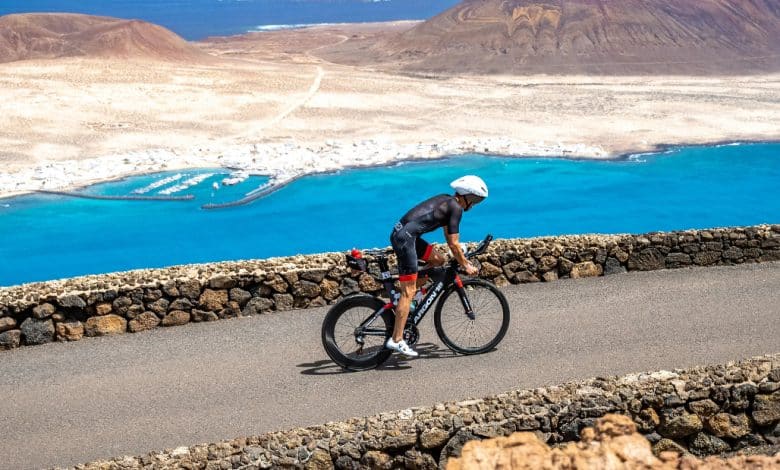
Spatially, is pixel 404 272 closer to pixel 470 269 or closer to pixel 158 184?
pixel 470 269

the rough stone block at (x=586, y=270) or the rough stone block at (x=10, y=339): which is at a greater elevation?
the rough stone block at (x=586, y=270)

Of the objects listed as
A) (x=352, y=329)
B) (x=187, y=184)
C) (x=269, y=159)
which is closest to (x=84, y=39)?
(x=269, y=159)

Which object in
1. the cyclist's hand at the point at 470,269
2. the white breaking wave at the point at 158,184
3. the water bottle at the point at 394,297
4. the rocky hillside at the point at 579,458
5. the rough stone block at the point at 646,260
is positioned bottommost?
the rocky hillside at the point at 579,458

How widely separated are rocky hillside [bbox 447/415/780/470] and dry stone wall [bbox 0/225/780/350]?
559 cm

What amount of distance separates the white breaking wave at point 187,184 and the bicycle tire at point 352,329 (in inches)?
696

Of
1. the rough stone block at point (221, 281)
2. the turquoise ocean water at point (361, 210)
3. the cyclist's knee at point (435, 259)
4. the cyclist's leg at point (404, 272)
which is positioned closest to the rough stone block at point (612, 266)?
the cyclist's knee at point (435, 259)

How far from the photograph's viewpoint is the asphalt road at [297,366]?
7.32 meters

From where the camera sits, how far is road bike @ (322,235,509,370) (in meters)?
8.05

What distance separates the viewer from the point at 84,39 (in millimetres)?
51312

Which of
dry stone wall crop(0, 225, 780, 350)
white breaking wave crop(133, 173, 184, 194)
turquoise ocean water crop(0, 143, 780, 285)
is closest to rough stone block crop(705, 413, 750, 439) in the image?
dry stone wall crop(0, 225, 780, 350)

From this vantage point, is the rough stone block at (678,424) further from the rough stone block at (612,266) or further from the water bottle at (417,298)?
the rough stone block at (612,266)

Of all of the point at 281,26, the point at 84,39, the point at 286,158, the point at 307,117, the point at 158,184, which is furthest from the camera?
the point at 281,26

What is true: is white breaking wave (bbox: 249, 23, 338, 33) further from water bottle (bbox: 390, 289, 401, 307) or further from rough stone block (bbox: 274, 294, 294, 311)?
water bottle (bbox: 390, 289, 401, 307)

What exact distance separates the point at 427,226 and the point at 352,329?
1135 millimetres
